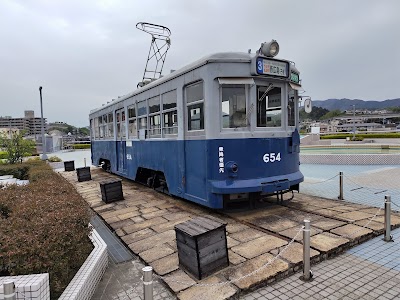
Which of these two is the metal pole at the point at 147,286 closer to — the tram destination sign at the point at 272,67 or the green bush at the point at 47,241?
the green bush at the point at 47,241

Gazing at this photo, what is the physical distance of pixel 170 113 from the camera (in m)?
6.40

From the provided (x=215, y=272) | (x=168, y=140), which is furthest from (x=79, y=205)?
(x=168, y=140)

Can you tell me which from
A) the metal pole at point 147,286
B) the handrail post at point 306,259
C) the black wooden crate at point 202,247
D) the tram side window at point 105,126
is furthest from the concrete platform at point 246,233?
the tram side window at point 105,126

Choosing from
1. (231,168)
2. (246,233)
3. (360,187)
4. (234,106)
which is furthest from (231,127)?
(360,187)

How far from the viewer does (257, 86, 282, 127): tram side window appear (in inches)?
212

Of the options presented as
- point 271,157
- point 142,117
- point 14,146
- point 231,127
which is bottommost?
point 271,157

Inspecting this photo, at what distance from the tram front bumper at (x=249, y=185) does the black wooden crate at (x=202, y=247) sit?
58.0 inches

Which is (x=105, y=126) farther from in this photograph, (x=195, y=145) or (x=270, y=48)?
(x=270, y=48)

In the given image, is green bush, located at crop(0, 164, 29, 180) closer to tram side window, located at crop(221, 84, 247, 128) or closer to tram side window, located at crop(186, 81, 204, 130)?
tram side window, located at crop(186, 81, 204, 130)

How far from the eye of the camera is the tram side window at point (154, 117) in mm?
7000

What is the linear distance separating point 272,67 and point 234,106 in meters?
1.07

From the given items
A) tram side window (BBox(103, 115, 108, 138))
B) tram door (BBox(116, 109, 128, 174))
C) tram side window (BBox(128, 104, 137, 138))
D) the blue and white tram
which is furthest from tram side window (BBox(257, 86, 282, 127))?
tram side window (BBox(103, 115, 108, 138))

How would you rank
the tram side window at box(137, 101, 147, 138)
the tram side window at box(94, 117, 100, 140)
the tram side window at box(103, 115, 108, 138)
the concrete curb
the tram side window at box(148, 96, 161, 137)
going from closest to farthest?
1. the concrete curb
2. the tram side window at box(148, 96, 161, 137)
3. the tram side window at box(137, 101, 147, 138)
4. the tram side window at box(103, 115, 108, 138)
5. the tram side window at box(94, 117, 100, 140)

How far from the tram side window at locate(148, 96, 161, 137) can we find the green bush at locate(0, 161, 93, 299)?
11.5ft
